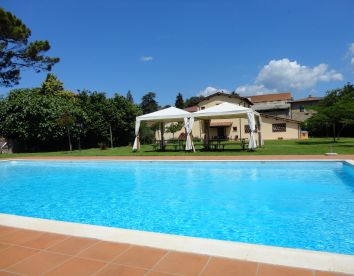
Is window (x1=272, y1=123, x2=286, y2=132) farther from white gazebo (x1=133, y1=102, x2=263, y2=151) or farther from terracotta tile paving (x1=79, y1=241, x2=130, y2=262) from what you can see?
terracotta tile paving (x1=79, y1=241, x2=130, y2=262)

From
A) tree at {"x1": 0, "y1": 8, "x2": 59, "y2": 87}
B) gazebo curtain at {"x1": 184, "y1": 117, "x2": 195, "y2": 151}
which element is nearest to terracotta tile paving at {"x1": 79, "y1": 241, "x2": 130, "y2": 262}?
gazebo curtain at {"x1": 184, "y1": 117, "x2": 195, "y2": 151}

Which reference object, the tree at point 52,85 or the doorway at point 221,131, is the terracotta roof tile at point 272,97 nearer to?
the doorway at point 221,131

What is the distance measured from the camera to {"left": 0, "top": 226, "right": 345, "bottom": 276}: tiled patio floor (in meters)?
2.73

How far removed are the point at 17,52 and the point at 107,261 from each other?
68.5ft

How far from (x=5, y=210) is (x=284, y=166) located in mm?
10145

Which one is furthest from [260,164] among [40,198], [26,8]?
[26,8]

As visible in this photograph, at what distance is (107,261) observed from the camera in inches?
120

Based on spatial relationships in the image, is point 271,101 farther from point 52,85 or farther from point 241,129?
point 52,85

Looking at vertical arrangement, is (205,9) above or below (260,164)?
above

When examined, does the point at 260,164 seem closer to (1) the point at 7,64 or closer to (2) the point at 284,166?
(2) the point at 284,166

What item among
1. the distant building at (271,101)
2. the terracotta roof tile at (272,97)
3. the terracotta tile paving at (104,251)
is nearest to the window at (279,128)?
the distant building at (271,101)

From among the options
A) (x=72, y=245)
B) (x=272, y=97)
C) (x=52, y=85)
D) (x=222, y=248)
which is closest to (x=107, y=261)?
(x=72, y=245)

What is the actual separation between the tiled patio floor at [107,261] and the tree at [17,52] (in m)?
18.0

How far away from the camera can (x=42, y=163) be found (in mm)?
16797
